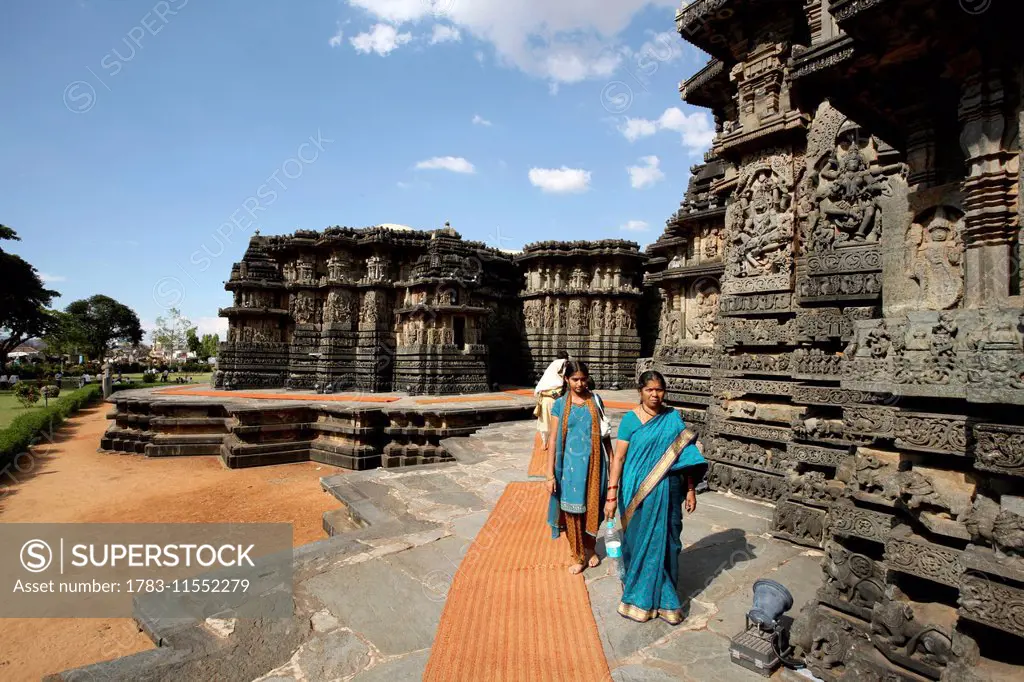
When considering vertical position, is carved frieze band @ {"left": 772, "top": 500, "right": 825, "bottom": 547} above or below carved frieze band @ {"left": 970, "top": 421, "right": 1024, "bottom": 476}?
below

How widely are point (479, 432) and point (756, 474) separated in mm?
6794

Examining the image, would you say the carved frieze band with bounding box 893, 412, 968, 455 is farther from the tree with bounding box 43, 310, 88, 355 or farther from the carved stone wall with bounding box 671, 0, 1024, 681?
the tree with bounding box 43, 310, 88, 355

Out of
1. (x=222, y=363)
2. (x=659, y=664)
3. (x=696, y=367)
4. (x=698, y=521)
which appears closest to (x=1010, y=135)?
(x=659, y=664)

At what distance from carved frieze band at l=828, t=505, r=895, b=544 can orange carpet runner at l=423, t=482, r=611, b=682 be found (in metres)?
1.55

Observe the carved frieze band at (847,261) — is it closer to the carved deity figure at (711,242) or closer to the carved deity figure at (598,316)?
the carved deity figure at (711,242)

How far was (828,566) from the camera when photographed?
275 centimetres

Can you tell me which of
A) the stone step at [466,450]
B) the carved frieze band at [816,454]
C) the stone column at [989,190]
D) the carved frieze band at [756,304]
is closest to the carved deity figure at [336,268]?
the stone step at [466,450]

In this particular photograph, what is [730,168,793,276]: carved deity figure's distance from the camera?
6.11 m

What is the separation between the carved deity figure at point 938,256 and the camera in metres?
2.97

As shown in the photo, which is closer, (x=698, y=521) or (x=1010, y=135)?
(x=1010, y=135)

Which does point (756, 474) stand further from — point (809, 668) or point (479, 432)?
point (479, 432)

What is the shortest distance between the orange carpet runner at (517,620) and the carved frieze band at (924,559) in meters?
1.57

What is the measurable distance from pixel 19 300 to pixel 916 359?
52589 millimetres

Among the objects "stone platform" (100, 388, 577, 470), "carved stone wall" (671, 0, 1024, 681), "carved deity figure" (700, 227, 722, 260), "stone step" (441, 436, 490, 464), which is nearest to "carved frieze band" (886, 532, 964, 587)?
"carved stone wall" (671, 0, 1024, 681)
